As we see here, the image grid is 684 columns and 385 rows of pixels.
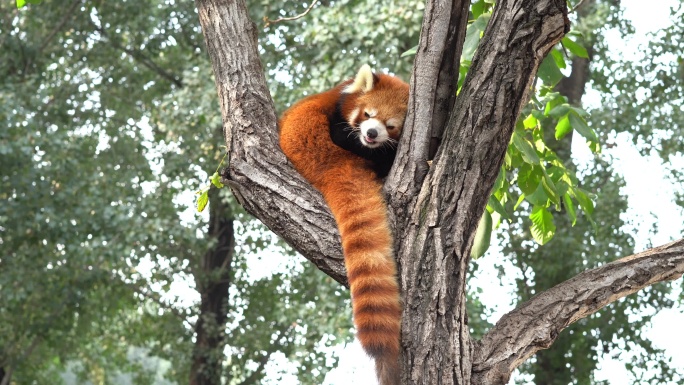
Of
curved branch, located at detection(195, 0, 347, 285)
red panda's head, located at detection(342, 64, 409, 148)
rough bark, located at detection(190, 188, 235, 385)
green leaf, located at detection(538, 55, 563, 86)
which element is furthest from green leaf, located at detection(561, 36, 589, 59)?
rough bark, located at detection(190, 188, 235, 385)

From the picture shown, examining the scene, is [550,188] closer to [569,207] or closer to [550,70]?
[569,207]

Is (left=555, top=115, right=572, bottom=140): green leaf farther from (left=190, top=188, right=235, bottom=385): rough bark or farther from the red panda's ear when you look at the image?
(left=190, top=188, right=235, bottom=385): rough bark

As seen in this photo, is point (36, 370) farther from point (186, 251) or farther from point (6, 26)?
point (6, 26)

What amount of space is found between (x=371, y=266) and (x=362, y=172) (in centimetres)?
63

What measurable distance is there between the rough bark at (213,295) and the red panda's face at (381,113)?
647cm

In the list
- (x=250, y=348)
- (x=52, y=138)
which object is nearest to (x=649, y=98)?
(x=250, y=348)

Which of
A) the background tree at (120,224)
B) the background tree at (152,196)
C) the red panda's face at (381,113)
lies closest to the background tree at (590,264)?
the background tree at (152,196)

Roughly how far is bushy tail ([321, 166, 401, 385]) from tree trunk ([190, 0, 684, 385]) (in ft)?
0.20

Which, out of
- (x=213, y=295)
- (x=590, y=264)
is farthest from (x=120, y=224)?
(x=590, y=264)

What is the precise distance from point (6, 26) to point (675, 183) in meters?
8.15

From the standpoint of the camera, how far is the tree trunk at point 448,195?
2650 mm

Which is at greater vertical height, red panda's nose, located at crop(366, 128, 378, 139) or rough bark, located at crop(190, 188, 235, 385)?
rough bark, located at crop(190, 188, 235, 385)

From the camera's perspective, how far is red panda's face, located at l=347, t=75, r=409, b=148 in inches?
143

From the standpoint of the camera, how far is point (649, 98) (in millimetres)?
9547
